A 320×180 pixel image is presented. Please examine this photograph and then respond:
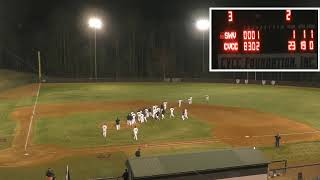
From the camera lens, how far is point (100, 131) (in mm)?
31500

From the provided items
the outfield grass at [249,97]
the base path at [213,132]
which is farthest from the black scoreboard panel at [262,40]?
the outfield grass at [249,97]

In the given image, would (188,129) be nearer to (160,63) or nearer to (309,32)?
(309,32)

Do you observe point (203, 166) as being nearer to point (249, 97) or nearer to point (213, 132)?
point (213, 132)

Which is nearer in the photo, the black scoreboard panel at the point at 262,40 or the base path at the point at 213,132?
the black scoreboard panel at the point at 262,40

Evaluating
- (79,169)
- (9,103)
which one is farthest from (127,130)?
(9,103)

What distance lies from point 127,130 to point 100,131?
2.22 m

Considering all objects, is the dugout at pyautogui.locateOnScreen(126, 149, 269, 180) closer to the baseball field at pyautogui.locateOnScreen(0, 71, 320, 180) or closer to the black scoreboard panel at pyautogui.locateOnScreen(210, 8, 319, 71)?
the black scoreboard panel at pyautogui.locateOnScreen(210, 8, 319, 71)

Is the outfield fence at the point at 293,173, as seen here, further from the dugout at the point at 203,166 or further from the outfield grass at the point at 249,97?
the outfield grass at the point at 249,97

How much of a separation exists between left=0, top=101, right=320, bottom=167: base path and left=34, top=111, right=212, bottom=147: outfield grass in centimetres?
113

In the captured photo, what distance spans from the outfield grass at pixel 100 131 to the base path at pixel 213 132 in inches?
44.5

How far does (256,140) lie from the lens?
28.0m

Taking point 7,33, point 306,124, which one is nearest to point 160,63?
point 7,33

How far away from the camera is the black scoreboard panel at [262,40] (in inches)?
505

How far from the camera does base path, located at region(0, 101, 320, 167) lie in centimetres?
2523
